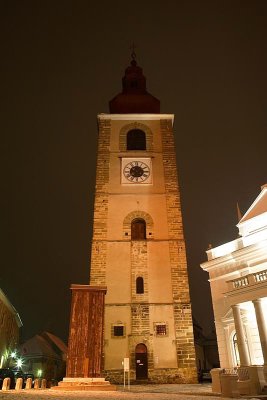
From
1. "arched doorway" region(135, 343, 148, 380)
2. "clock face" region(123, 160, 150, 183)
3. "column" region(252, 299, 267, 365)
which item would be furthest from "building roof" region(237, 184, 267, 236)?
"clock face" region(123, 160, 150, 183)

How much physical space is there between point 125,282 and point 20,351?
22.3m

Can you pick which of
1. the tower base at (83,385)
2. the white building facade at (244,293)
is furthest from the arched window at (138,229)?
the tower base at (83,385)

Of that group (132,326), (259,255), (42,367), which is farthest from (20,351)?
(259,255)

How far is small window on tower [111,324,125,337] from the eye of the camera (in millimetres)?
18469

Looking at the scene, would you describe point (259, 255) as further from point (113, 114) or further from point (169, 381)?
point (113, 114)

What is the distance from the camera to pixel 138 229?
2175 cm

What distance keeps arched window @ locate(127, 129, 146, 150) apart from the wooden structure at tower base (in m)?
13.6

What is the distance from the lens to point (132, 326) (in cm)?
1861

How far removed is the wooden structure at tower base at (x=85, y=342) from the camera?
39.5ft

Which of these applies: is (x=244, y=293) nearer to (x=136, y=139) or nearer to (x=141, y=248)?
(x=141, y=248)

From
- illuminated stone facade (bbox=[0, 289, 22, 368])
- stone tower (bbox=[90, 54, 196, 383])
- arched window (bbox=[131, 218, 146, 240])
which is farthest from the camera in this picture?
illuminated stone facade (bbox=[0, 289, 22, 368])

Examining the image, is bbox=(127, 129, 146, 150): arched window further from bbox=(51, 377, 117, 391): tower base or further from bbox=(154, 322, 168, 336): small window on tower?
bbox=(51, 377, 117, 391): tower base

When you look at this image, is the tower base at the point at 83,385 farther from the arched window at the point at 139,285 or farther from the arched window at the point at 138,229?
the arched window at the point at 138,229

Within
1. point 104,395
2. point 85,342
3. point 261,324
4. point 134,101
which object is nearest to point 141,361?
point 85,342
